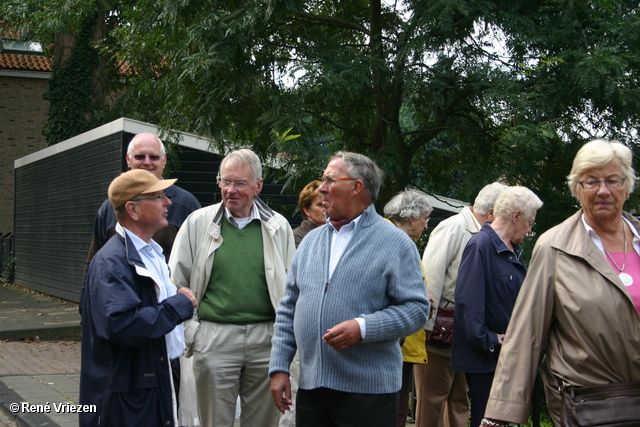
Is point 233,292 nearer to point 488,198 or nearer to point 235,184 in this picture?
point 235,184

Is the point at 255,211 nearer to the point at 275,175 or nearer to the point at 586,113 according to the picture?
the point at 275,175

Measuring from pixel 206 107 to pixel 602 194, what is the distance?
5877mm

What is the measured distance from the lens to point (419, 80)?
813 cm

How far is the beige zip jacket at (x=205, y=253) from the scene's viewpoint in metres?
4.41

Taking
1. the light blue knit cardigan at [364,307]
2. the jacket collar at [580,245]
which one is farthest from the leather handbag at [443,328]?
the jacket collar at [580,245]

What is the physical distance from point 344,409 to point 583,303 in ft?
3.96

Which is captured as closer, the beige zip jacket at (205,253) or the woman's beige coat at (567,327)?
the woman's beige coat at (567,327)

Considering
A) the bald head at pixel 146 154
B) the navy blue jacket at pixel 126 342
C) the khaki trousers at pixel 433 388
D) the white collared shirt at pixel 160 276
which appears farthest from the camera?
the khaki trousers at pixel 433 388

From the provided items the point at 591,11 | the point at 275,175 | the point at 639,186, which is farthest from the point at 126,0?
the point at 639,186

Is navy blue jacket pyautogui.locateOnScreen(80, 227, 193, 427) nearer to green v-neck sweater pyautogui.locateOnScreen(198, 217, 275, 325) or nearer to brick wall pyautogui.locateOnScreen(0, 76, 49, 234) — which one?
green v-neck sweater pyautogui.locateOnScreen(198, 217, 275, 325)

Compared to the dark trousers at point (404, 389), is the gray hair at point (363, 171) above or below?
above

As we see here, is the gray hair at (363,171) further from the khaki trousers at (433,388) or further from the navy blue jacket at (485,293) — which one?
the khaki trousers at (433,388)

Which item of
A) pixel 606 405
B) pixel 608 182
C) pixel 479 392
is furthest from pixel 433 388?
pixel 608 182

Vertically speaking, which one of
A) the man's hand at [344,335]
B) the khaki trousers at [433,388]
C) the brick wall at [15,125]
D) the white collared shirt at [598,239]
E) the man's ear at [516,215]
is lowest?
the khaki trousers at [433,388]
